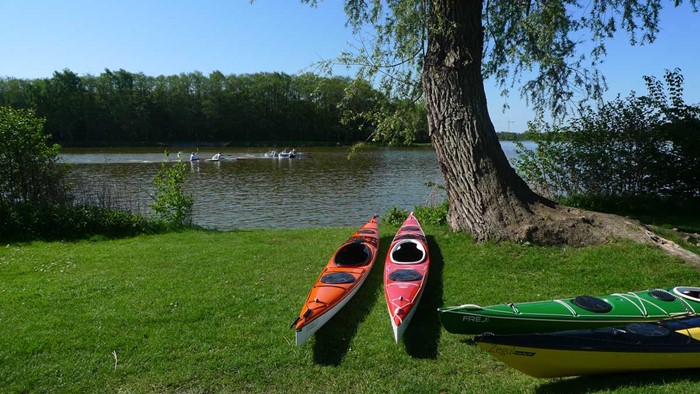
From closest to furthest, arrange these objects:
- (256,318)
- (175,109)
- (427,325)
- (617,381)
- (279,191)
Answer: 1. (617,381)
2. (427,325)
3. (256,318)
4. (279,191)
5. (175,109)

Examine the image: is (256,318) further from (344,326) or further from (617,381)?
(617,381)

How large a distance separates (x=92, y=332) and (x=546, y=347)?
5.00m

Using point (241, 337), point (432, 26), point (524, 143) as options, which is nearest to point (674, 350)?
point (241, 337)

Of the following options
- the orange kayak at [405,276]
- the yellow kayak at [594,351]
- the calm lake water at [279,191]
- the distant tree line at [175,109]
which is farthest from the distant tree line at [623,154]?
the distant tree line at [175,109]

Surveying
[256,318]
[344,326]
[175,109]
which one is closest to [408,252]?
[344,326]

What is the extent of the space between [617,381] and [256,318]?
3986 millimetres

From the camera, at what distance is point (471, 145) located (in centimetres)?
847

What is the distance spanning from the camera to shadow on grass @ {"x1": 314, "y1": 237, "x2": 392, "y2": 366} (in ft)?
15.8

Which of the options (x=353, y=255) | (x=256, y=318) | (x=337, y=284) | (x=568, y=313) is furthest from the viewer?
(x=353, y=255)

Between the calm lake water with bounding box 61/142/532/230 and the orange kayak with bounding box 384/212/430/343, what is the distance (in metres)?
5.38

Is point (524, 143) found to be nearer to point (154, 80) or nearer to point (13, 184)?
point (13, 184)

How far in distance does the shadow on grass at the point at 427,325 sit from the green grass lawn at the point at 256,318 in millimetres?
24

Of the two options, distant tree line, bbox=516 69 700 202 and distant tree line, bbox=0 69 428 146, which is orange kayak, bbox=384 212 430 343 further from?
distant tree line, bbox=0 69 428 146

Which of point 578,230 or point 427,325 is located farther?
point 578,230
